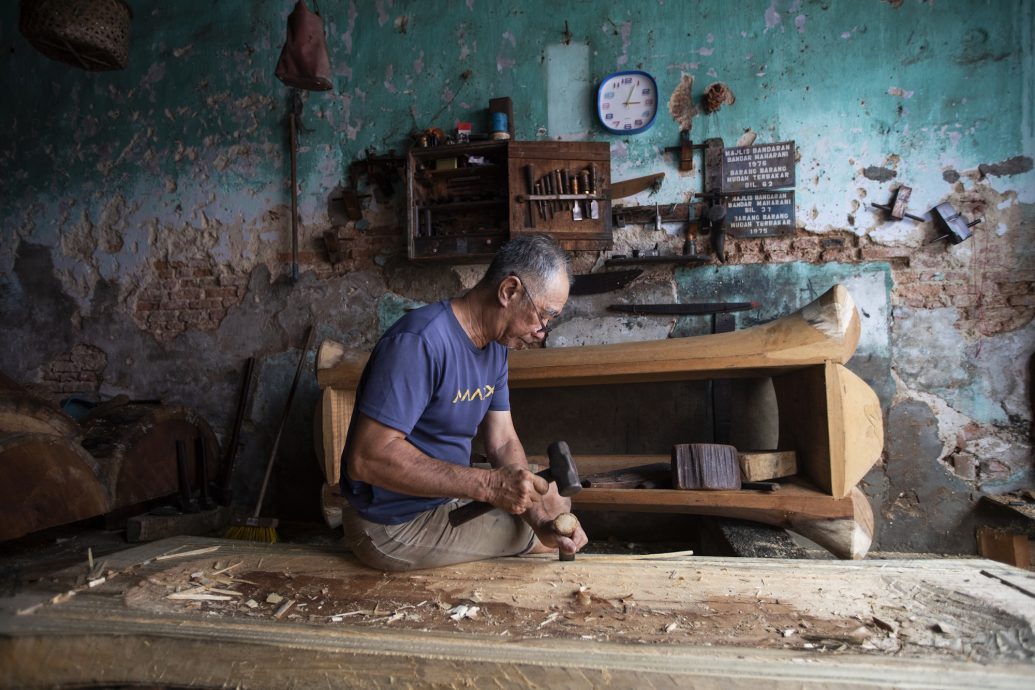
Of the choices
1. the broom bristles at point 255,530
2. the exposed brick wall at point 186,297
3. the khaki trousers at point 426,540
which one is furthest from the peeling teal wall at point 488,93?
the khaki trousers at point 426,540

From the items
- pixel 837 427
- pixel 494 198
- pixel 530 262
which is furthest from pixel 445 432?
pixel 494 198

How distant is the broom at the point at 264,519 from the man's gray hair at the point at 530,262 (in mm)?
2691

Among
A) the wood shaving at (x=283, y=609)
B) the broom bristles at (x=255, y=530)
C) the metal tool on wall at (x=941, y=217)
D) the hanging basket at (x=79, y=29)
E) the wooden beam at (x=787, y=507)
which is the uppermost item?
the hanging basket at (x=79, y=29)

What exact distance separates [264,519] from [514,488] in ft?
9.53

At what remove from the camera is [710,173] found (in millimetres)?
4125

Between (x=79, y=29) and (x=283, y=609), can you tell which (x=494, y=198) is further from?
(x=283, y=609)

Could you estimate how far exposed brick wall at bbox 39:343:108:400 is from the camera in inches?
202

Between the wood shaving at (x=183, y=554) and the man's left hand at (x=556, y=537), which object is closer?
the man's left hand at (x=556, y=537)

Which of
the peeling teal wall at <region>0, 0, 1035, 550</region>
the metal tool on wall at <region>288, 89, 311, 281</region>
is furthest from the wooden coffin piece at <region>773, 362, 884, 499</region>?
the metal tool on wall at <region>288, 89, 311, 281</region>

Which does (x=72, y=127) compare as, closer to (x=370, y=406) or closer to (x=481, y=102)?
(x=481, y=102)

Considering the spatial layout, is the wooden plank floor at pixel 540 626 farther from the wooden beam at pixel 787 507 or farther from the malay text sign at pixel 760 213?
the malay text sign at pixel 760 213

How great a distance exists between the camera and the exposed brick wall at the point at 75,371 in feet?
16.8

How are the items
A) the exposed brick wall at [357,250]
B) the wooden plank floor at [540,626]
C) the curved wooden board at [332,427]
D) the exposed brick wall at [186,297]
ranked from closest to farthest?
the wooden plank floor at [540,626] < the curved wooden board at [332,427] < the exposed brick wall at [357,250] < the exposed brick wall at [186,297]

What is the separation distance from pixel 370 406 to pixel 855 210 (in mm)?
3505
